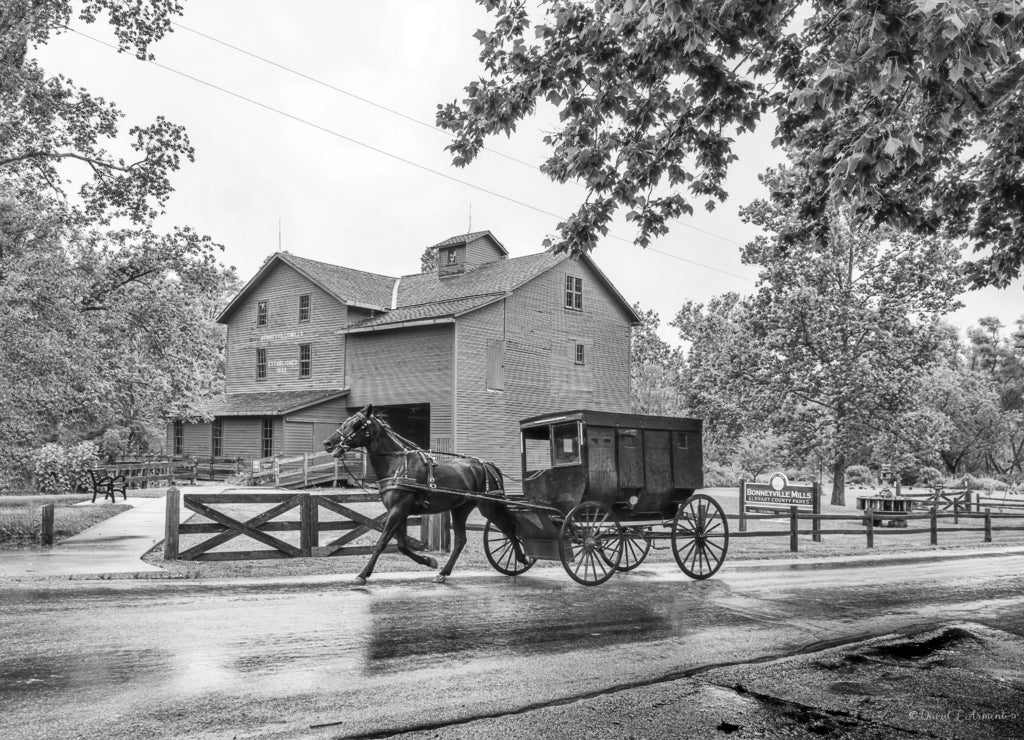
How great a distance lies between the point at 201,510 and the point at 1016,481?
219 ft

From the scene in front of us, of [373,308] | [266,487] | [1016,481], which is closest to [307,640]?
[266,487]

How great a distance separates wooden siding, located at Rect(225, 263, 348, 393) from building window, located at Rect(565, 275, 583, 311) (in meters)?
10.7

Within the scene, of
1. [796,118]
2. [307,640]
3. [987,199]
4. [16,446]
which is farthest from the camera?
[16,446]

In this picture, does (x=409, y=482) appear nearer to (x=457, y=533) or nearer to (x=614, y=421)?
(x=457, y=533)

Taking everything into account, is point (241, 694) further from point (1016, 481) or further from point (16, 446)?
point (1016, 481)

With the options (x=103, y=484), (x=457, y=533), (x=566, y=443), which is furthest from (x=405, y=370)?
(x=566, y=443)

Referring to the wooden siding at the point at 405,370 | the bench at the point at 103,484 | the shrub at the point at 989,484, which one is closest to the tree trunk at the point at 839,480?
the wooden siding at the point at 405,370

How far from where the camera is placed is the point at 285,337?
40.7 meters

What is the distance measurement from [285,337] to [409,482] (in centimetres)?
3140

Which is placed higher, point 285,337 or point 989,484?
point 285,337

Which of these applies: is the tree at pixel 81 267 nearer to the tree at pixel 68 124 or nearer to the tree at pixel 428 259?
the tree at pixel 68 124

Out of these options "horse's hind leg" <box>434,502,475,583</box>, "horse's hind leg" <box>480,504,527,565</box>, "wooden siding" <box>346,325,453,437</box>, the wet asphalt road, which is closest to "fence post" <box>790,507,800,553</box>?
the wet asphalt road

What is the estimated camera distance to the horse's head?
10.9 metres

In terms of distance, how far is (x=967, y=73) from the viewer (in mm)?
6355
